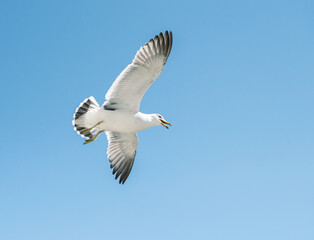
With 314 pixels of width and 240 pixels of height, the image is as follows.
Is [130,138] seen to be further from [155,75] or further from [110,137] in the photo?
[155,75]

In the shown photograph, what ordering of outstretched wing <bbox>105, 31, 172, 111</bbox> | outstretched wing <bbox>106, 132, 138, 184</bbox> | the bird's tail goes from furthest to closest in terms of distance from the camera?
1. outstretched wing <bbox>106, 132, 138, 184</bbox>
2. the bird's tail
3. outstretched wing <bbox>105, 31, 172, 111</bbox>

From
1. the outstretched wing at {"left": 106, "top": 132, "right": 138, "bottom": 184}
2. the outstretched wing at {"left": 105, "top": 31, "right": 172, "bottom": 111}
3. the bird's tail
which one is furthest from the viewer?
the outstretched wing at {"left": 106, "top": 132, "right": 138, "bottom": 184}

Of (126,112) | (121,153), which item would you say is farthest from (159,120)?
(121,153)

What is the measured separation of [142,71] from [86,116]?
73.9 inches

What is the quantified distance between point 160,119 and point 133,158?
1.51 meters

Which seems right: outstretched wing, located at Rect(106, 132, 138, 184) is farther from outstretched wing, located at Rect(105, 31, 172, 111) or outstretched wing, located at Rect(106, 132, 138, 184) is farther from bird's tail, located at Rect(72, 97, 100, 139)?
outstretched wing, located at Rect(105, 31, 172, 111)

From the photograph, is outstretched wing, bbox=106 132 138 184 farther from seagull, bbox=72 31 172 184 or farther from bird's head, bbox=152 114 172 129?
bird's head, bbox=152 114 172 129

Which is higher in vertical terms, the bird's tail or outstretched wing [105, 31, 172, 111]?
outstretched wing [105, 31, 172, 111]

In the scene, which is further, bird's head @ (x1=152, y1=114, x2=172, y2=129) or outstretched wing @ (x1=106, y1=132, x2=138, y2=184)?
outstretched wing @ (x1=106, y1=132, x2=138, y2=184)

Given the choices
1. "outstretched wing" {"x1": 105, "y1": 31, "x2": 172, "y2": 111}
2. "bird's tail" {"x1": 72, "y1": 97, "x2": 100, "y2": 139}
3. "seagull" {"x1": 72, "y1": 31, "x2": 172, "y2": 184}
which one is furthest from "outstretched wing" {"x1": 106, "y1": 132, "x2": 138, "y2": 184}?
"outstretched wing" {"x1": 105, "y1": 31, "x2": 172, "y2": 111}

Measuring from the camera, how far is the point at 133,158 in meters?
11.9

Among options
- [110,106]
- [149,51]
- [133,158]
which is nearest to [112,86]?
[110,106]

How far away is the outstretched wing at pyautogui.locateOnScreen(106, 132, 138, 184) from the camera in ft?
38.6

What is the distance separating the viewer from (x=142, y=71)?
10.1 metres
